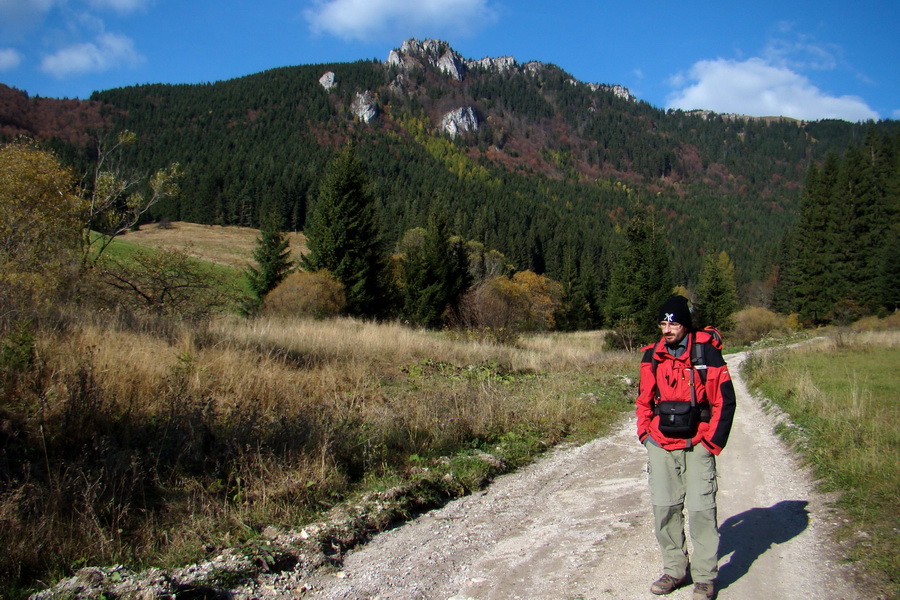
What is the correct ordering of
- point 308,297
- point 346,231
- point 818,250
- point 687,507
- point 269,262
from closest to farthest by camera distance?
1. point 687,507
2. point 308,297
3. point 346,231
4. point 269,262
5. point 818,250

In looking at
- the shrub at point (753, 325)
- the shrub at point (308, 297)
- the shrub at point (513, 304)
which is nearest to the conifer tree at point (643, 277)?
the shrub at point (513, 304)

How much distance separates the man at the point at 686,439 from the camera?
3.42 meters

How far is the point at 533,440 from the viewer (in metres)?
7.63

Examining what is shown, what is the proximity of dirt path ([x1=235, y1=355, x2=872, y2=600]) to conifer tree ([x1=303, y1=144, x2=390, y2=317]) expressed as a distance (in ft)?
75.9

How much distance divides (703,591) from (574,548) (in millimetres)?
1002

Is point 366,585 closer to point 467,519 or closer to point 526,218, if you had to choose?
point 467,519

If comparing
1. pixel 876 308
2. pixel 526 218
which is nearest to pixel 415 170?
pixel 526 218

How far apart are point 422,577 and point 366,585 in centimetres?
39

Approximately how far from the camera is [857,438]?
6.86 meters

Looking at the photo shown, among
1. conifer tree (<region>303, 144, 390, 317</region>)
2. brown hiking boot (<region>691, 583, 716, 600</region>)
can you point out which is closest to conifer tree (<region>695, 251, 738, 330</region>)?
conifer tree (<region>303, 144, 390, 317</region>)

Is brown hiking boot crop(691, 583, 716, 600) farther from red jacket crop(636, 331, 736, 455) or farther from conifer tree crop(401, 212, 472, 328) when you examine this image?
conifer tree crop(401, 212, 472, 328)

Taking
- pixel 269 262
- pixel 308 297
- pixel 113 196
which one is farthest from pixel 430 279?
pixel 113 196

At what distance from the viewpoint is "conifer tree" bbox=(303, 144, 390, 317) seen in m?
28.2

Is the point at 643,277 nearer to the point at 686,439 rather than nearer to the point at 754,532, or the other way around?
the point at 754,532
